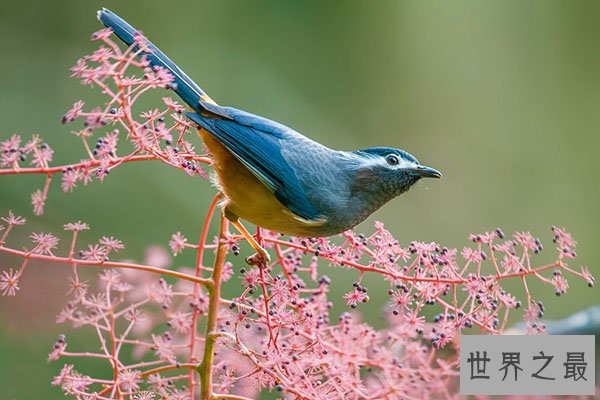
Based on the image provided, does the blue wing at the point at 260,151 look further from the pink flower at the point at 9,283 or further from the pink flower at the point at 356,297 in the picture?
the pink flower at the point at 9,283

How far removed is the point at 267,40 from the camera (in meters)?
3.96

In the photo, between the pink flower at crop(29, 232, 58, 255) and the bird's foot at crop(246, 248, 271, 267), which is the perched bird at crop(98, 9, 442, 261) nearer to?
the bird's foot at crop(246, 248, 271, 267)

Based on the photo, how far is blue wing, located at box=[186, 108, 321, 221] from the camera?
1580mm

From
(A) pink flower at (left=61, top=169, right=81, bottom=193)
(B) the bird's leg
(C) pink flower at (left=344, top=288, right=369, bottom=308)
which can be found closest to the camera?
(A) pink flower at (left=61, top=169, right=81, bottom=193)

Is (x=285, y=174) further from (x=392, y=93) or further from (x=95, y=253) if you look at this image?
(x=392, y=93)

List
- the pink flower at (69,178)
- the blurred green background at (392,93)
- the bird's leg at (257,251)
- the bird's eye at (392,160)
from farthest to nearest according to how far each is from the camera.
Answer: the blurred green background at (392,93) < the bird's eye at (392,160) < the bird's leg at (257,251) < the pink flower at (69,178)

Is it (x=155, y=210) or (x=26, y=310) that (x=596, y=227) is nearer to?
(x=155, y=210)

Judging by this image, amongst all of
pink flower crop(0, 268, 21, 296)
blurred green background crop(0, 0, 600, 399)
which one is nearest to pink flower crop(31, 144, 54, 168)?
pink flower crop(0, 268, 21, 296)

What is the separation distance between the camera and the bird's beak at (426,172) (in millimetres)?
1568

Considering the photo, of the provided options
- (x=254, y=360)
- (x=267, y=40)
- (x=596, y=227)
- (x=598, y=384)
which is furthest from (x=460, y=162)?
(x=254, y=360)

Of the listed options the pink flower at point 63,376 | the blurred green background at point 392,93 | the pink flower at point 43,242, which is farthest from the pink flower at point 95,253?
the blurred green background at point 392,93

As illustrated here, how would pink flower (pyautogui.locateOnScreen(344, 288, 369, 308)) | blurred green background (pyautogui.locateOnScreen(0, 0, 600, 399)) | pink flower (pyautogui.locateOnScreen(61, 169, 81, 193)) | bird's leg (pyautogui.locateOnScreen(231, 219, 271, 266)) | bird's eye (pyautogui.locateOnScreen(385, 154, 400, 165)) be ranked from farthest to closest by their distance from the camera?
blurred green background (pyautogui.locateOnScreen(0, 0, 600, 399)), bird's eye (pyautogui.locateOnScreen(385, 154, 400, 165)), bird's leg (pyautogui.locateOnScreen(231, 219, 271, 266)), pink flower (pyautogui.locateOnScreen(344, 288, 369, 308)), pink flower (pyautogui.locateOnScreen(61, 169, 81, 193))

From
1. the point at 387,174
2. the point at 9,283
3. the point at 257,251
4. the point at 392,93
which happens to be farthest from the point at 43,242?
the point at 392,93

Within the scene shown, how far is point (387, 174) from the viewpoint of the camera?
1.63m
